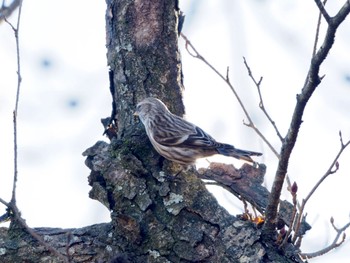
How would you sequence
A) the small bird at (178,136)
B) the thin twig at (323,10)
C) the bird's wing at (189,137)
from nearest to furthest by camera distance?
the thin twig at (323,10), the small bird at (178,136), the bird's wing at (189,137)

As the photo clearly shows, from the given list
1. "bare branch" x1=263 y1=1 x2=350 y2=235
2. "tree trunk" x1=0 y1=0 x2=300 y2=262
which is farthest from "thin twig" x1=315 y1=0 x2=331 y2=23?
"tree trunk" x1=0 y1=0 x2=300 y2=262

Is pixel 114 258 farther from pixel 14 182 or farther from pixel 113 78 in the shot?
pixel 113 78

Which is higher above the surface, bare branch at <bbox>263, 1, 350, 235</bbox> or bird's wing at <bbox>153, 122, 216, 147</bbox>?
bird's wing at <bbox>153, 122, 216, 147</bbox>

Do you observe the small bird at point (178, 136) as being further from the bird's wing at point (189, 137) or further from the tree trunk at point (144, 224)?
the tree trunk at point (144, 224)

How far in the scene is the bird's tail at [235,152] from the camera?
5.52 metres

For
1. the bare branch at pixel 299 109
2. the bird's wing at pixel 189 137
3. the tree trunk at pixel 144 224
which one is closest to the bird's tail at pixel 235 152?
the bird's wing at pixel 189 137

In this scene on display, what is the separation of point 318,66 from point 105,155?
161cm

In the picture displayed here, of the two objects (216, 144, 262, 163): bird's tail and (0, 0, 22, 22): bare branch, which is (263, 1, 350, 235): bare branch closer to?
(216, 144, 262, 163): bird's tail

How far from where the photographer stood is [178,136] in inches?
258

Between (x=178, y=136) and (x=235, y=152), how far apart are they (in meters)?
0.77

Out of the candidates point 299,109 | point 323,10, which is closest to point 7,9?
point 299,109

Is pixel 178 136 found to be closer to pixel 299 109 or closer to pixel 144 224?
→ pixel 144 224

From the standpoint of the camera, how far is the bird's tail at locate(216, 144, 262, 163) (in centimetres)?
552

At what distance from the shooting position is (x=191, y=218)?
4.26 metres
